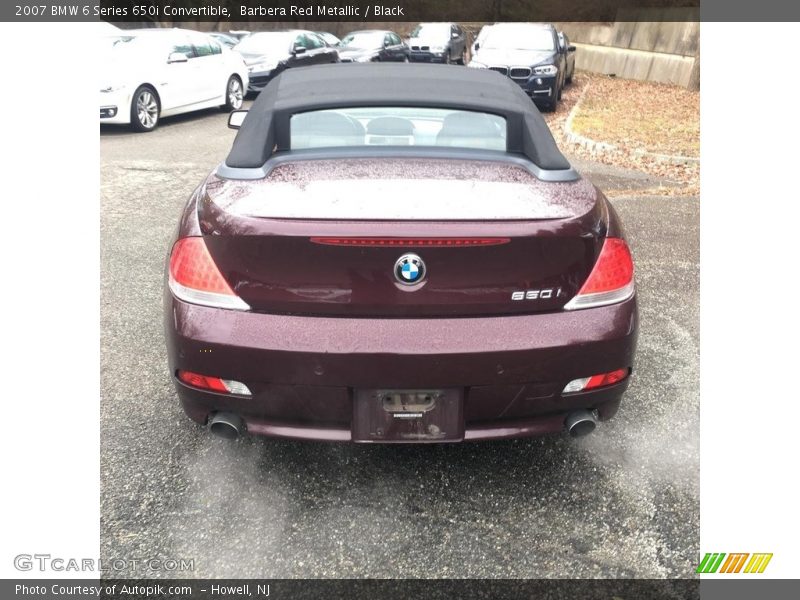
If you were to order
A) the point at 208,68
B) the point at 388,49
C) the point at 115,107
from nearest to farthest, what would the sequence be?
the point at 115,107, the point at 208,68, the point at 388,49

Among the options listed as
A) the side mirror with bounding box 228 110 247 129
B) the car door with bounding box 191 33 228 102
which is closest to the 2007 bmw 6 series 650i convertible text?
the side mirror with bounding box 228 110 247 129

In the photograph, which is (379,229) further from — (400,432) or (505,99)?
(505,99)

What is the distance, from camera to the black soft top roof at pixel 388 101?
3014mm

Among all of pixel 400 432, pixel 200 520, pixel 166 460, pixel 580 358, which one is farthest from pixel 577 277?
pixel 166 460

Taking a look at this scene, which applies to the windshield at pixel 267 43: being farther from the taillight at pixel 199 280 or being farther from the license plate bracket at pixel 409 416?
the license plate bracket at pixel 409 416

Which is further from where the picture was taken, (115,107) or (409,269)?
(115,107)

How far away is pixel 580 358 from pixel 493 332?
0.33 meters

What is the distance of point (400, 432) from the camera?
2449 mm

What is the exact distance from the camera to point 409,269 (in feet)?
7.56

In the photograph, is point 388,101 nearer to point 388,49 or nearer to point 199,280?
point 199,280

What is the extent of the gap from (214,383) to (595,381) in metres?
1.36

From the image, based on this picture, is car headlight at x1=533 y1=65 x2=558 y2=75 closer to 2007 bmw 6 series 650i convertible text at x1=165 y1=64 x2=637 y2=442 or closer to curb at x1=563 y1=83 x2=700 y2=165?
curb at x1=563 y1=83 x2=700 y2=165

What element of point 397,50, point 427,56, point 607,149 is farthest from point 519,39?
point 427,56
